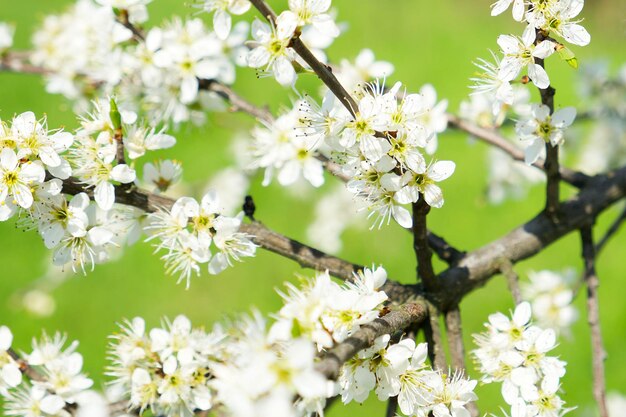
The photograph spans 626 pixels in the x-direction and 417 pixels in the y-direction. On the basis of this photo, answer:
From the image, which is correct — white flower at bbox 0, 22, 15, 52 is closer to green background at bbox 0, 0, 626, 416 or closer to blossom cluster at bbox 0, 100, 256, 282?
green background at bbox 0, 0, 626, 416

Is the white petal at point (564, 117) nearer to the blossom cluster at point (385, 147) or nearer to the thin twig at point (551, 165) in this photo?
the thin twig at point (551, 165)

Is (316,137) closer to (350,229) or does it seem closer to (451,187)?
(350,229)

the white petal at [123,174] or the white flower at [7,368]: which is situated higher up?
the white petal at [123,174]

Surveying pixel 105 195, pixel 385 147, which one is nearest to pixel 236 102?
pixel 105 195

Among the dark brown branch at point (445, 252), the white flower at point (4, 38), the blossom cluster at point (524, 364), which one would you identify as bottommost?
the blossom cluster at point (524, 364)

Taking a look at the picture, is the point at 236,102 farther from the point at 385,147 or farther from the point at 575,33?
the point at 575,33

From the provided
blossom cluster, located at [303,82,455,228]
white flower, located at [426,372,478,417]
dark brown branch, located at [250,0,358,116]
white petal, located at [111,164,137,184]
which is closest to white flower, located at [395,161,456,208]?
blossom cluster, located at [303,82,455,228]

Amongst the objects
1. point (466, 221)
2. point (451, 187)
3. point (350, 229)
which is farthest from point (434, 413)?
point (451, 187)

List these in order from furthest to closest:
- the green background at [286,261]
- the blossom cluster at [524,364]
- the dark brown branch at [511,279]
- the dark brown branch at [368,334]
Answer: the green background at [286,261]
the dark brown branch at [511,279]
the blossom cluster at [524,364]
the dark brown branch at [368,334]

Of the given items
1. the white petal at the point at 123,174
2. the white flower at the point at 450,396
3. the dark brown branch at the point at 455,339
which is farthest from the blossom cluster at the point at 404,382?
the white petal at the point at 123,174
